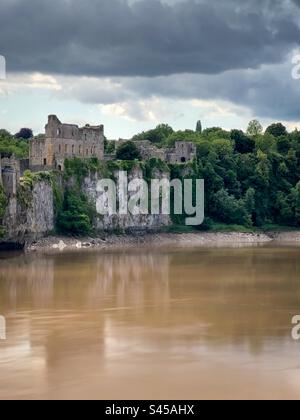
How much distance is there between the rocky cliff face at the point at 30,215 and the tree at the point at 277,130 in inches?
1740

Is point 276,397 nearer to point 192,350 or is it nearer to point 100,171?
point 192,350

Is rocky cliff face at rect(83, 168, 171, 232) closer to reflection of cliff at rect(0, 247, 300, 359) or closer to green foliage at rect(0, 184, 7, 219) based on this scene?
green foliage at rect(0, 184, 7, 219)

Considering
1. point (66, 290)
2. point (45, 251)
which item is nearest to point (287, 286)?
point (66, 290)

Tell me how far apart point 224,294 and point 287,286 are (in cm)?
361

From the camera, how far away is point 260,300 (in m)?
31.3

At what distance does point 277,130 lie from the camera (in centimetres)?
10150

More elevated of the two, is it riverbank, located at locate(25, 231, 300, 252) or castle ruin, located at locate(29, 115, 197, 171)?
castle ruin, located at locate(29, 115, 197, 171)

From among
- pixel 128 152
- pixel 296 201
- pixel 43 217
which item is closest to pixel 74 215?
pixel 43 217

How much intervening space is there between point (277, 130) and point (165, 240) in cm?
3609

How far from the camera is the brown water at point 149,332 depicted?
19.4 meters
